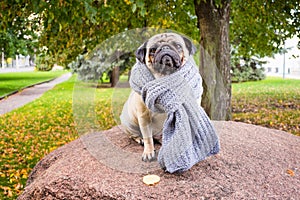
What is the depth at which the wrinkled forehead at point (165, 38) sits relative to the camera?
2954mm

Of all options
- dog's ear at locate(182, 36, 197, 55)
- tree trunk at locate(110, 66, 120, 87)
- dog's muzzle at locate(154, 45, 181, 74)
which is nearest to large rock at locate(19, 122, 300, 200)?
tree trunk at locate(110, 66, 120, 87)

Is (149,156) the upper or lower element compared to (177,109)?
lower

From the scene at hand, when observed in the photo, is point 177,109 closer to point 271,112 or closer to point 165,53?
point 165,53

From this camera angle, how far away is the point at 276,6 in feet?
29.8

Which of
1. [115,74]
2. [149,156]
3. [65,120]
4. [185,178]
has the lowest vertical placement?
[65,120]

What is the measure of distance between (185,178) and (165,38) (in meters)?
1.20

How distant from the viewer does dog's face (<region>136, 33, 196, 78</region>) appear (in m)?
2.89

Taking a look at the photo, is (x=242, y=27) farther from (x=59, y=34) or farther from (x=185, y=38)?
(x=185, y=38)

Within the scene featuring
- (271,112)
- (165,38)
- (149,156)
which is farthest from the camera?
(271,112)

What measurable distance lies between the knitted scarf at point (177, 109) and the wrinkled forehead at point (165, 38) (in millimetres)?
221

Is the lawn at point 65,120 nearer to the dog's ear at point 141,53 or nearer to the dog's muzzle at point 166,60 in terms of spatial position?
the dog's ear at point 141,53

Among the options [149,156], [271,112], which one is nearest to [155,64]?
[149,156]

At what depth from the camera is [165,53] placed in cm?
283

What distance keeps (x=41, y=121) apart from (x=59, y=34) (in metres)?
3.61
